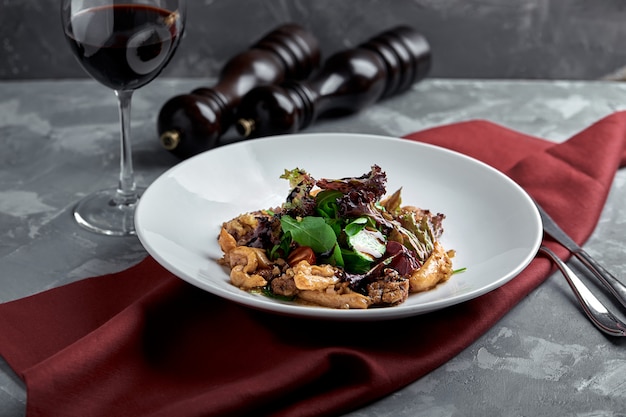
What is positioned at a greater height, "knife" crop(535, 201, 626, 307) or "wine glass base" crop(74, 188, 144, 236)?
"wine glass base" crop(74, 188, 144, 236)

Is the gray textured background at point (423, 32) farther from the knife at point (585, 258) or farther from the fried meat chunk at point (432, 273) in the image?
the fried meat chunk at point (432, 273)

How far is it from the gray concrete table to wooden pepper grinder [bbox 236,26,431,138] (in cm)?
7

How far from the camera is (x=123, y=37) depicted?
1.71 metres

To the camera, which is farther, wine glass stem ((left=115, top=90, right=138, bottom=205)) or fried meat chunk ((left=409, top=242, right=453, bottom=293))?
wine glass stem ((left=115, top=90, right=138, bottom=205))

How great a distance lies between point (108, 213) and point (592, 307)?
104 cm

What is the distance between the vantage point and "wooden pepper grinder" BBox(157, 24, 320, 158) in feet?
7.15

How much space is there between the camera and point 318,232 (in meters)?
1.48

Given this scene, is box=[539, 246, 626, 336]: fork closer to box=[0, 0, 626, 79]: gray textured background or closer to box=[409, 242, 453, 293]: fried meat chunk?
box=[409, 242, 453, 293]: fried meat chunk

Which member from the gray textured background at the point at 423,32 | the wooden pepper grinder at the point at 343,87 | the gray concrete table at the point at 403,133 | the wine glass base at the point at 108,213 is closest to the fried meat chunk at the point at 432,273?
the gray concrete table at the point at 403,133

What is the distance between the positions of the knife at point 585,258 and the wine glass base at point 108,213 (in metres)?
0.88

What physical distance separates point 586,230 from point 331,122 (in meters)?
0.89

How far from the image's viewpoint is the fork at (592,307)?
1.52 meters

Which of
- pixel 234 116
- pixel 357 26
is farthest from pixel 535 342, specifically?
pixel 357 26

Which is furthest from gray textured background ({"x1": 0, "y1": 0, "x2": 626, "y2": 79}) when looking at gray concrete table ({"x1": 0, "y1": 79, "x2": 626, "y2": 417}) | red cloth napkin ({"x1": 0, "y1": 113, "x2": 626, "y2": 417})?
red cloth napkin ({"x1": 0, "y1": 113, "x2": 626, "y2": 417})
